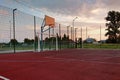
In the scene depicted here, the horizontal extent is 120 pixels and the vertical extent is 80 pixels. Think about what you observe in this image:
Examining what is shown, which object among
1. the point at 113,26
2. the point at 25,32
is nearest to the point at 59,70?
the point at 25,32

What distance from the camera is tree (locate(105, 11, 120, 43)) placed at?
96744 mm

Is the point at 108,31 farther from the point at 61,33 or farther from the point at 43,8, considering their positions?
the point at 43,8

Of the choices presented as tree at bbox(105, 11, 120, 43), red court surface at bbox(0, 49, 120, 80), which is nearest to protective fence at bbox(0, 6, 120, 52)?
red court surface at bbox(0, 49, 120, 80)

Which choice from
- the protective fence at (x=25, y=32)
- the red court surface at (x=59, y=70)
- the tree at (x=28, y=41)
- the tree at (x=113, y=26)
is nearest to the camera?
the red court surface at (x=59, y=70)

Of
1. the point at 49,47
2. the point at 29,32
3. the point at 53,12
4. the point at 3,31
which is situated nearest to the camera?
the point at 3,31

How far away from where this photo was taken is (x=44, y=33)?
38.2 metres

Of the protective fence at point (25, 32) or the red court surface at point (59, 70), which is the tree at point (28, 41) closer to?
the protective fence at point (25, 32)

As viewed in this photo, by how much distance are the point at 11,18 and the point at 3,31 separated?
74.3 inches

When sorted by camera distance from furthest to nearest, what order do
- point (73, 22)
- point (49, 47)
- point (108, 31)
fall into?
point (108, 31)
point (73, 22)
point (49, 47)

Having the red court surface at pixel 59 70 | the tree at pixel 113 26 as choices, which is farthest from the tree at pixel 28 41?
the tree at pixel 113 26

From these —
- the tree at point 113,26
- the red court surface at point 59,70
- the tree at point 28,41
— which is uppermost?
the tree at point 113,26

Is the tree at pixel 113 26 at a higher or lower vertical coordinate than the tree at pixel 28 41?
higher

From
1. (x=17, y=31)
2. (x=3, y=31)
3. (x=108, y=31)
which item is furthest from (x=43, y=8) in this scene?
(x=108, y=31)

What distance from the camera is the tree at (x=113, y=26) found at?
96.7 meters
